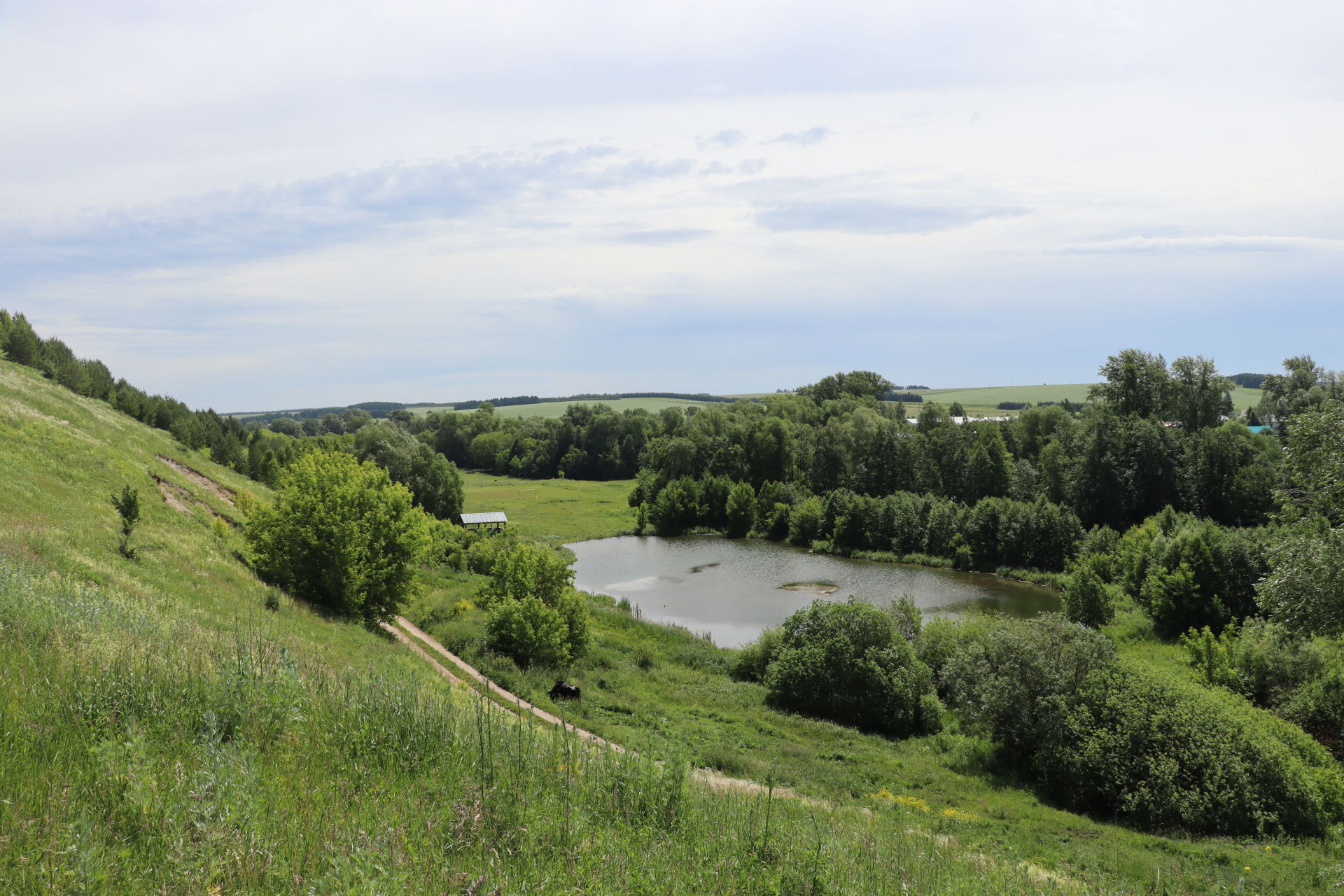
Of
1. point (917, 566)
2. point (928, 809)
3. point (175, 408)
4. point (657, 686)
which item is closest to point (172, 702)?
point (928, 809)

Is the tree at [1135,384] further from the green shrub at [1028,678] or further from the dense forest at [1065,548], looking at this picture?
the green shrub at [1028,678]

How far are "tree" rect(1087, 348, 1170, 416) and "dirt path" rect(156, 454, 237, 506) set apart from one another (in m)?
66.4

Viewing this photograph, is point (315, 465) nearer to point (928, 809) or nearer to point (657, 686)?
point (657, 686)

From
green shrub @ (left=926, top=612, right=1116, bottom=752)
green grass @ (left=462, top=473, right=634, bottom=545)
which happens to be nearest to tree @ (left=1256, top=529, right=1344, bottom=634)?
green shrub @ (left=926, top=612, right=1116, bottom=752)

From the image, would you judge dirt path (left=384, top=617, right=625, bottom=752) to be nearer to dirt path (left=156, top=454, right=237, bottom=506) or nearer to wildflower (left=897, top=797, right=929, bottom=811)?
wildflower (left=897, top=797, right=929, bottom=811)

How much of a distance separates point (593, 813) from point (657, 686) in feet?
73.4

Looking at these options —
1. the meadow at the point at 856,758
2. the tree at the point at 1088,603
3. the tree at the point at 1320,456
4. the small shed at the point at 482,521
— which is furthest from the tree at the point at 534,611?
the small shed at the point at 482,521

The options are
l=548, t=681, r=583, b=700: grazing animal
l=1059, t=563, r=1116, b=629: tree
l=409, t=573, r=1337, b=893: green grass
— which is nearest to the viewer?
l=409, t=573, r=1337, b=893: green grass

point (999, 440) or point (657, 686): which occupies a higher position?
point (999, 440)

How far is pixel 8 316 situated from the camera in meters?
48.9

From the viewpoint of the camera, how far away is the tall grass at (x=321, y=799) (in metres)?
3.62

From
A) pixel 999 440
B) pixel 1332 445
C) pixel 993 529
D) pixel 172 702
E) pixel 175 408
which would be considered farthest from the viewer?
pixel 999 440

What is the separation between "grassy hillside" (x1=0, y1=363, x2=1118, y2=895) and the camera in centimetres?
363

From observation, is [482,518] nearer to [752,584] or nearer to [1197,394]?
[752,584]
